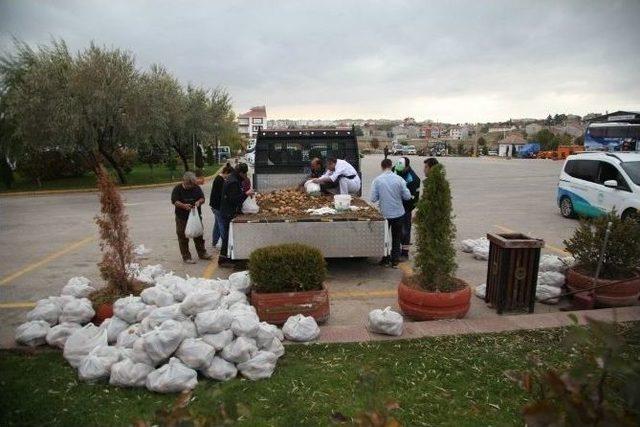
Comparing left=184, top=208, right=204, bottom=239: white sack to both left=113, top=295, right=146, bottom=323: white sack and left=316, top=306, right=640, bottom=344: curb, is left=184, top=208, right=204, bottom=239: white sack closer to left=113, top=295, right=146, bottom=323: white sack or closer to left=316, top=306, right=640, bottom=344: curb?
left=113, top=295, right=146, bottom=323: white sack

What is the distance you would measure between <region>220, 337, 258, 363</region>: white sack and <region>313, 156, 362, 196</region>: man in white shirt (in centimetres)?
540

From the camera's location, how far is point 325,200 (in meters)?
8.71

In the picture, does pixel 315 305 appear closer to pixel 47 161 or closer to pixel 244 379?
pixel 244 379

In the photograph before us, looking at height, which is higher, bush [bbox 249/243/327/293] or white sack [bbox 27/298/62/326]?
bush [bbox 249/243/327/293]

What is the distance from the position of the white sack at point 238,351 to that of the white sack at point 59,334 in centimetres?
172

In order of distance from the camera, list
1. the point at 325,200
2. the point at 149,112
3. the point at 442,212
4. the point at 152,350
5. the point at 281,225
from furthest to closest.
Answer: the point at 149,112 → the point at 325,200 → the point at 281,225 → the point at 442,212 → the point at 152,350

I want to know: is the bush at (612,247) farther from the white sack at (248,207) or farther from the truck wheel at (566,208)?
the truck wheel at (566,208)

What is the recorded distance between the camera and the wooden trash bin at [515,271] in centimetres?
530

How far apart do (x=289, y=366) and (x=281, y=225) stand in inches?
112

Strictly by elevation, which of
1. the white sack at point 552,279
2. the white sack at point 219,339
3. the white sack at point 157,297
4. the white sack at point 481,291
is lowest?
the white sack at point 481,291

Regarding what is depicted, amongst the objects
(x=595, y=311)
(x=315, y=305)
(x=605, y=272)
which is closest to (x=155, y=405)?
(x=315, y=305)

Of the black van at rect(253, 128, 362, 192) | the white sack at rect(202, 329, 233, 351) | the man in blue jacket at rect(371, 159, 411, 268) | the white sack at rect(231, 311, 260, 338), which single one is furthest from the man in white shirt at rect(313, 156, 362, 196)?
the white sack at rect(202, 329, 233, 351)

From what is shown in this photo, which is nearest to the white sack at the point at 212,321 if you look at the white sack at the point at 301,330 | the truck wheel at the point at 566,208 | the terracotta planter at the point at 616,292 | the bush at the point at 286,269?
the white sack at the point at 301,330

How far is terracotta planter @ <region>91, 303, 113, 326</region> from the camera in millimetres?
5016
